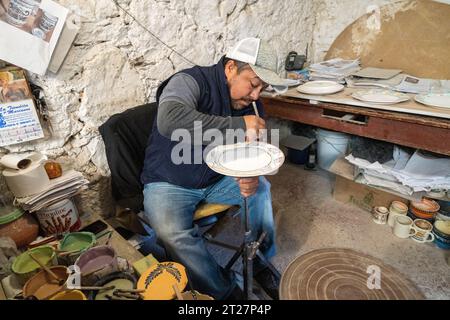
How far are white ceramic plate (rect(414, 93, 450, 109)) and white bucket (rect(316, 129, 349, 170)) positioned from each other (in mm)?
672

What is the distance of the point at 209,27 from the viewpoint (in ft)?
5.82

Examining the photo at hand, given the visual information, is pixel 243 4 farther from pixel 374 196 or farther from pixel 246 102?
pixel 374 196

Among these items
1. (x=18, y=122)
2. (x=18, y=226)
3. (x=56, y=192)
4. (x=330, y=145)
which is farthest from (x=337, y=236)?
(x=18, y=122)

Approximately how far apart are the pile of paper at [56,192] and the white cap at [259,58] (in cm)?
94

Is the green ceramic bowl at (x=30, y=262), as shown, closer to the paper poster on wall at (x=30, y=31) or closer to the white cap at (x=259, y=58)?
the paper poster on wall at (x=30, y=31)

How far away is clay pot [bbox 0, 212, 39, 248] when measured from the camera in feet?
3.52

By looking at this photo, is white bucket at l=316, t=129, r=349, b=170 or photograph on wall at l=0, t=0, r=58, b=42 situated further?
white bucket at l=316, t=129, r=349, b=170

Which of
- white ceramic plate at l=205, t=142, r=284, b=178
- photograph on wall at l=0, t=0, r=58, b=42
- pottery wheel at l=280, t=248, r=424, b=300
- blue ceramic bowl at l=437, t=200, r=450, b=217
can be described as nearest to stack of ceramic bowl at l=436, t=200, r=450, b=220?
blue ceramic bowl at l=437, t=200, r=450, b=217

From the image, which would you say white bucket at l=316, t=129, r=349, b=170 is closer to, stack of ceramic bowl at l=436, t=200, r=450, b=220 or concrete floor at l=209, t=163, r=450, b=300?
concrete floor at l=209, t=163, r=450, b=300

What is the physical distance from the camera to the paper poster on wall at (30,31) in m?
1.08

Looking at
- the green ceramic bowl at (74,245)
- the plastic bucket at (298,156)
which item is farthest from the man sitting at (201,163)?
the plastic bucket at (298,156)

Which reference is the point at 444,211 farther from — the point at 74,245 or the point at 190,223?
the point at 74,245

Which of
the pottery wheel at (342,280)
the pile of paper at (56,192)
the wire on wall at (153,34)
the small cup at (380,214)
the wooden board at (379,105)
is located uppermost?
the wire on wall at (153,34)
